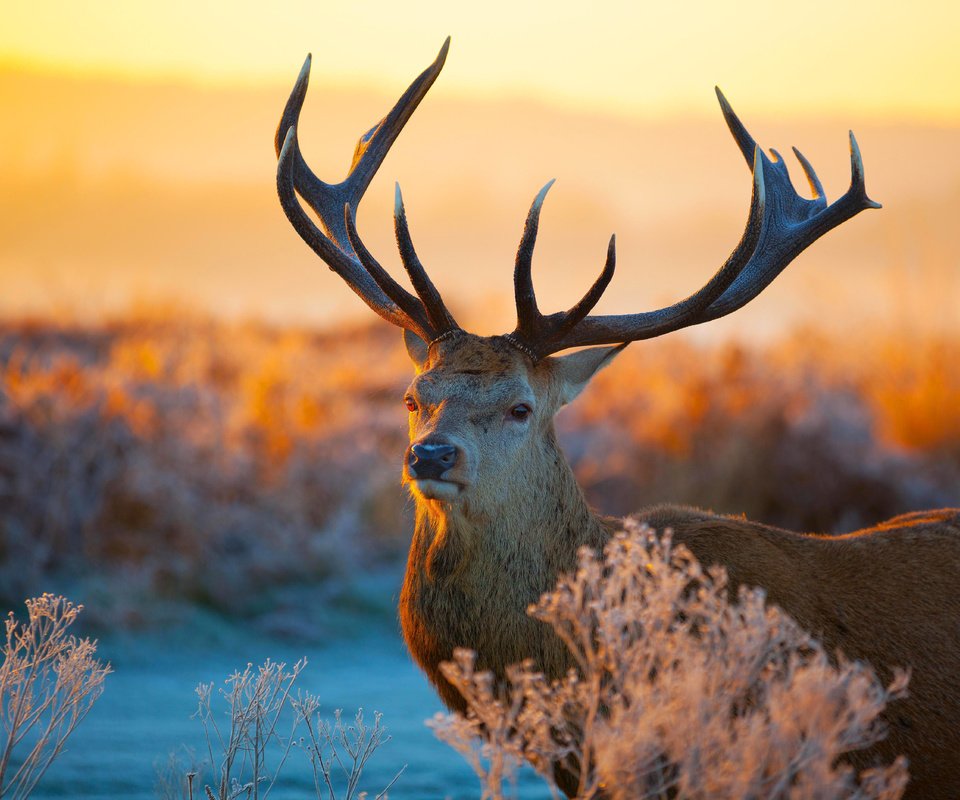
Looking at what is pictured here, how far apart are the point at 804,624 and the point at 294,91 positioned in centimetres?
347

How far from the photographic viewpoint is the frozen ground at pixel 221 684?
6273 millimetres

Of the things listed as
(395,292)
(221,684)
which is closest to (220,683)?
(221,684)

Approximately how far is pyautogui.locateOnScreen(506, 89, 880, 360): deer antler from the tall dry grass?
3239 mm

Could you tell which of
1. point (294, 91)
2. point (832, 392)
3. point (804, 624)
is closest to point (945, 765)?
point (804, 624)

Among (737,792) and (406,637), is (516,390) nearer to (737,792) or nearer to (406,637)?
(406,637)

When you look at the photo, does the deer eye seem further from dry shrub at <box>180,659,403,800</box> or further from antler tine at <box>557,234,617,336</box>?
dry shrub at <box>180,659,403,800</box>

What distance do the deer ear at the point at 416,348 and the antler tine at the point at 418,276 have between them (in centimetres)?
30

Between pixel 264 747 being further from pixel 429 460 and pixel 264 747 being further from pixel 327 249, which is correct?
pixel 327 249

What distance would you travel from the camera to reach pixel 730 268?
5293mm

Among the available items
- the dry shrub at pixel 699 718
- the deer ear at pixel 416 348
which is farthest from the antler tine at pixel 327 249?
the dry shrub at pixel 699 718

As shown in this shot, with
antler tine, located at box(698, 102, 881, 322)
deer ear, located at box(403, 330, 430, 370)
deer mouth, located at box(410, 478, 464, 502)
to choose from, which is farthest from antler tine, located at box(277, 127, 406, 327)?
antler tine, located at box(698, 102, 881, 322)

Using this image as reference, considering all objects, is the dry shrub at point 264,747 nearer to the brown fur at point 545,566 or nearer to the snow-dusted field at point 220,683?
the snow-dusted field at point 220,683

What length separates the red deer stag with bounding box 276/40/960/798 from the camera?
191 inches

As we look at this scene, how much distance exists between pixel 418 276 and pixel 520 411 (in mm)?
733
